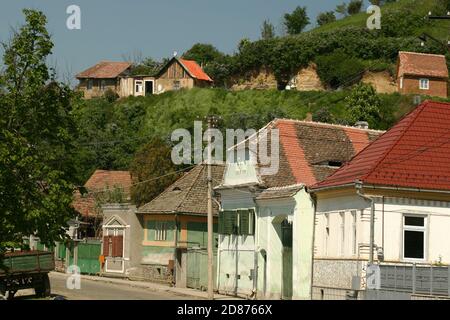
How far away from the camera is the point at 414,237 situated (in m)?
32.5

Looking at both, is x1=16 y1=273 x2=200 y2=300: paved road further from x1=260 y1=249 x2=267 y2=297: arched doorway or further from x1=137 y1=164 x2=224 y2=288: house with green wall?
x1=137 y1=164 x2=224 y2=288: house with green wall

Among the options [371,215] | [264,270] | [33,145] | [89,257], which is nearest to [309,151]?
[264,270]

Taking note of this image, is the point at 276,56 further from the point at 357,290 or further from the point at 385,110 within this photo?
the point at 357,290

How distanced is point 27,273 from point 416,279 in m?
14.8

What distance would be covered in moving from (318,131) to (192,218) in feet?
35.9

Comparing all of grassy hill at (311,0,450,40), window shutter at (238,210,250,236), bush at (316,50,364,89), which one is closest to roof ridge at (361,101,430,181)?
window shutter at (238,210,250,236)

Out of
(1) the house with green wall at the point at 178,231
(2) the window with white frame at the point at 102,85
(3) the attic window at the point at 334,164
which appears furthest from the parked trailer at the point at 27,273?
(2) the window with white frame at the point at 102,85

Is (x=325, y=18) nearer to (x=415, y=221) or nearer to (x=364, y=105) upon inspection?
(x=364, y=105)

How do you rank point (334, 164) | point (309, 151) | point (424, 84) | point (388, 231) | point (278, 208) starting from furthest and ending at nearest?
point (424, 84) < point (309, 151) < point (334, 164) < point (278, 208) < point (388, 231)

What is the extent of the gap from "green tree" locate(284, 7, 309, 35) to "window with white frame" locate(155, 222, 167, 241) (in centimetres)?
11265

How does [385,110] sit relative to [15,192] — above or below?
above

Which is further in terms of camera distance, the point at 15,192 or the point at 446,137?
the point at 446,137

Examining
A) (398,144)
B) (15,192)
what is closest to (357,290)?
(398,144)

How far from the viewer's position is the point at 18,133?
982 inches
